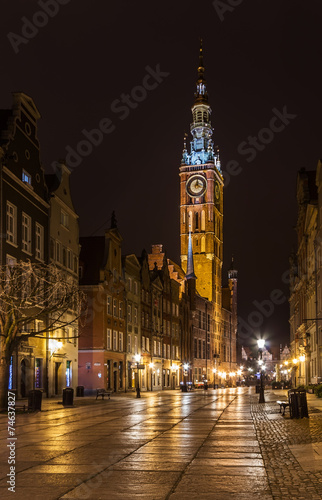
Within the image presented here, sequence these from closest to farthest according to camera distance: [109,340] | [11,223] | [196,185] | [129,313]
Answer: [11,223] < [109,340] < [129,313] < [196,185]

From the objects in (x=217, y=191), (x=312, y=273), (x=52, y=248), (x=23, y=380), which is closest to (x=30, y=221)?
(x=52, y=248)

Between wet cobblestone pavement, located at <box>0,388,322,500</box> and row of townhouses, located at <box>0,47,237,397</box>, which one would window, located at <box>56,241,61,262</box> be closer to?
row of townhouses, located at <box>0,47,237,397</box>

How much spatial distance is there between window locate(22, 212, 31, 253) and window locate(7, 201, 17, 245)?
1.46m

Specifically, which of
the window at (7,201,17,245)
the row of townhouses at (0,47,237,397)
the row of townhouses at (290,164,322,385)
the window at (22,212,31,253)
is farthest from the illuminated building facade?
the window at (7,201,17,245)

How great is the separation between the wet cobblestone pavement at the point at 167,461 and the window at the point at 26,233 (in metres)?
19.7

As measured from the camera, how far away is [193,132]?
16175cm

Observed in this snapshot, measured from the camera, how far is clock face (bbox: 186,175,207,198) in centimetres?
14988

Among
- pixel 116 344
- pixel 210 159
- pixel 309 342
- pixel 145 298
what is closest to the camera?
pixel 309 342

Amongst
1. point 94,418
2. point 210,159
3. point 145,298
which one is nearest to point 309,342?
point 145,298

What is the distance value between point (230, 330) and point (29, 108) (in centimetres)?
12476

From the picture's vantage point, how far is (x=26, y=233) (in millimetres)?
42062

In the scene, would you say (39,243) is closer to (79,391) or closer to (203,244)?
(79,391)

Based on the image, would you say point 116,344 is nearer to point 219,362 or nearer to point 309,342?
point 309,342

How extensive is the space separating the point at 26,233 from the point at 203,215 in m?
108
